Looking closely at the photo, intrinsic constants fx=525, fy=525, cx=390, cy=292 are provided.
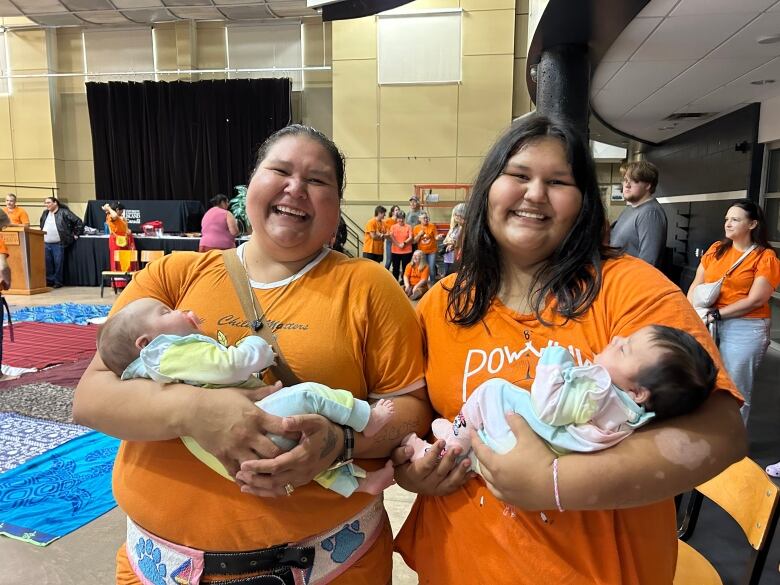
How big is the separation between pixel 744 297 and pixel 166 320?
3743 millimetres

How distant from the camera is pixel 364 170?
13.1m

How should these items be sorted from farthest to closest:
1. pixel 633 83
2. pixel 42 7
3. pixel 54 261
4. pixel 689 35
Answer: pixel 42 7 → pixel 54 261 → pixel 633 83 → pixel 689 35

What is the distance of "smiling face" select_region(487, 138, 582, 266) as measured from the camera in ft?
3.77

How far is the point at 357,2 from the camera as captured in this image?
7273 mm

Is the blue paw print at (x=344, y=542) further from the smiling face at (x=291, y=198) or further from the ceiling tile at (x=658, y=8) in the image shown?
the ceiling tile at (x=658, y=8)

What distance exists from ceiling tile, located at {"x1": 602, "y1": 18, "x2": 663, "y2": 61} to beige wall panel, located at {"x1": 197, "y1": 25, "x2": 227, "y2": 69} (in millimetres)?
11869

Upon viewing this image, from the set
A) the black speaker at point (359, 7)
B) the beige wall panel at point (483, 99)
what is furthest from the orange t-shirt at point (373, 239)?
the black speaker at point (359, 7)

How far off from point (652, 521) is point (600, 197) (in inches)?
27.6

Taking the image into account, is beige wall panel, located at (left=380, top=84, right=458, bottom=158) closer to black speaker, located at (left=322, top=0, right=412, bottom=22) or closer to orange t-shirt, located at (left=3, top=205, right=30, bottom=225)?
black speaker, located at (left=322, top=0, right=412, bottom=22)

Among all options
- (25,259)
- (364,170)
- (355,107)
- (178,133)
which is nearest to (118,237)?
(25,259)

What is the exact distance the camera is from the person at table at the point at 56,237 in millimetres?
10367

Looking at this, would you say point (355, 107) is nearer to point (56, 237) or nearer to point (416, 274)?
point (416, 274)

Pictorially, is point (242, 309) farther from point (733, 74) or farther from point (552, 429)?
point (733, 74)

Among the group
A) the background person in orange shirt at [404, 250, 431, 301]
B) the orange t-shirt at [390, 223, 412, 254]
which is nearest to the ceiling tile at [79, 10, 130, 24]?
the orange t-shirt at [390, 223, 412, 254]
